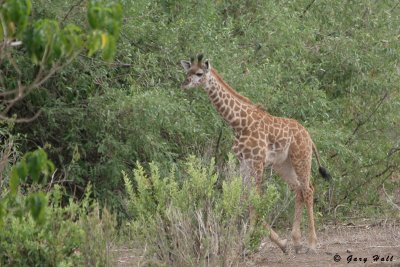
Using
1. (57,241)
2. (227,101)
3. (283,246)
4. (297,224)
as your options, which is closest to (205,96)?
(227,101)

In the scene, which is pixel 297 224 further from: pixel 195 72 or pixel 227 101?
pixel 195 72

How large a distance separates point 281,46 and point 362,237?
2921mm

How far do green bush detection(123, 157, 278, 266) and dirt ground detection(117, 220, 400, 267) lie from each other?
1.38 feet

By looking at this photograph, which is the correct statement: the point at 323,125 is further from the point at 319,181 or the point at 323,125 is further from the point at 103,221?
the point at 103,221

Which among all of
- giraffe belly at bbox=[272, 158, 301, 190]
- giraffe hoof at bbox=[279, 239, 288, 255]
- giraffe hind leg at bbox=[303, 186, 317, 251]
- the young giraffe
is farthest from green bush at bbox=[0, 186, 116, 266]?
giraffe belly at bbox=[272, 158, 301, 190]

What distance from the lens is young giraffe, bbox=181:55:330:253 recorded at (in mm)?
10828

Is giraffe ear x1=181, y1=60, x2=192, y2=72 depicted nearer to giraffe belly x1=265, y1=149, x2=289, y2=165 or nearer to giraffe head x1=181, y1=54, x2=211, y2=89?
giraffe head x1=181, y1=54, x2=211, y2=89

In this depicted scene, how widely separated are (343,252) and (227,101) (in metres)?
2.10

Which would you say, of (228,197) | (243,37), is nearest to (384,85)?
(243,37)

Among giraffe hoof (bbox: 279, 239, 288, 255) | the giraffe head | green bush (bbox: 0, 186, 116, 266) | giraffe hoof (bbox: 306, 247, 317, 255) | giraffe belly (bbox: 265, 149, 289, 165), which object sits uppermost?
the giraffe head

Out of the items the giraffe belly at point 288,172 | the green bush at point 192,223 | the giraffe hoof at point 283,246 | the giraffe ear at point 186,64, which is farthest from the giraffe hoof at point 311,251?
the giraffe ear at point 186,64

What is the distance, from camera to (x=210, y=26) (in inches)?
483

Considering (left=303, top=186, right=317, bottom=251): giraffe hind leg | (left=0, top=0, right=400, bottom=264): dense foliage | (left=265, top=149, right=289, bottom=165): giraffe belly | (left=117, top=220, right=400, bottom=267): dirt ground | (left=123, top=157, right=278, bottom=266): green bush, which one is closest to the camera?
(left=123, top=157, right=278, bottom=266): green bush

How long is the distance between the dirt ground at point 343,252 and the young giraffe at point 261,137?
1.05 ft
